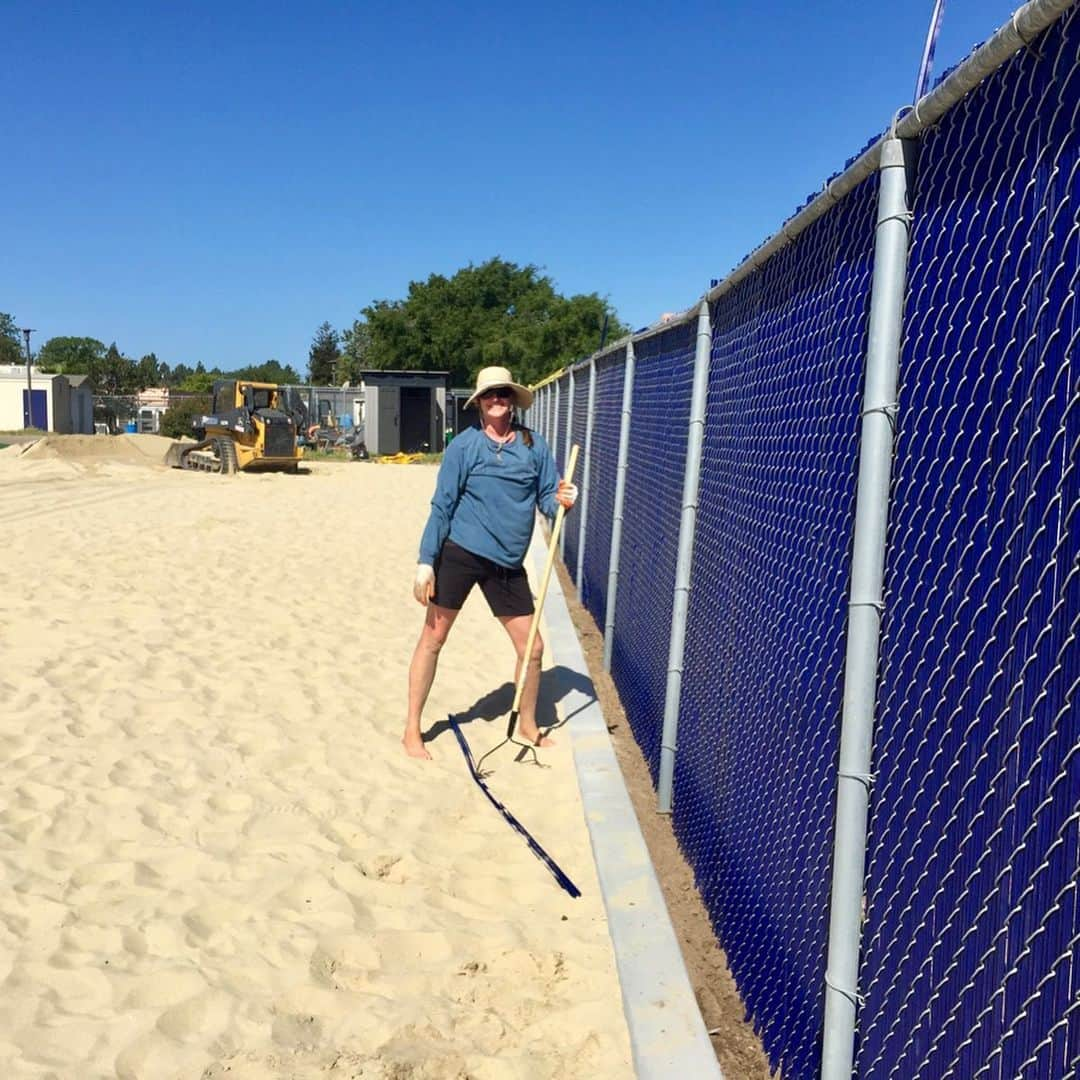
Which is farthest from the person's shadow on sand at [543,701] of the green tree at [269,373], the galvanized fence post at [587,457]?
the green tree at [269,373]

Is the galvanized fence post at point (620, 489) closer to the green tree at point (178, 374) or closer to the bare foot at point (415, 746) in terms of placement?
the bare foot at point (415, 746)

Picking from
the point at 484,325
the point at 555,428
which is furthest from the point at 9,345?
the point at 555,428

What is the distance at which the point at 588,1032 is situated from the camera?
116 inches

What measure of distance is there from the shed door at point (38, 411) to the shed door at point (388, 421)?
22.8 metres

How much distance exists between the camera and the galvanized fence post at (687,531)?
4.15m

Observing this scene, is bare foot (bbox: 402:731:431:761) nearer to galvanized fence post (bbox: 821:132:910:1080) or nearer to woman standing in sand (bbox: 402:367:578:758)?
woman standing in sand (bbox: 402:367:578:758)

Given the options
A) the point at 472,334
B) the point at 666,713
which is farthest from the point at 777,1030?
the point at 472,334

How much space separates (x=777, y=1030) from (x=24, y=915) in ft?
7.91

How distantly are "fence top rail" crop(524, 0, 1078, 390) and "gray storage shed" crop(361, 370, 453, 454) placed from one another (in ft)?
110

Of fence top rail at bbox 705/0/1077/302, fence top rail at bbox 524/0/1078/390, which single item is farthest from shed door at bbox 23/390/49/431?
fence top rail at bbox 705/0/1077/302

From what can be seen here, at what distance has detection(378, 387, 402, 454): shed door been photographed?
119 ft

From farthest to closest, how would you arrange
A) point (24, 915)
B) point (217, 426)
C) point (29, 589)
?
1. point (217, 426)
2. point (29, 589)
3. point (24, 915)

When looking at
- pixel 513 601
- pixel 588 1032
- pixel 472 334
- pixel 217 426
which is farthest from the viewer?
pixel 472 334

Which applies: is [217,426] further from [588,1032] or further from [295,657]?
[588,1032]
